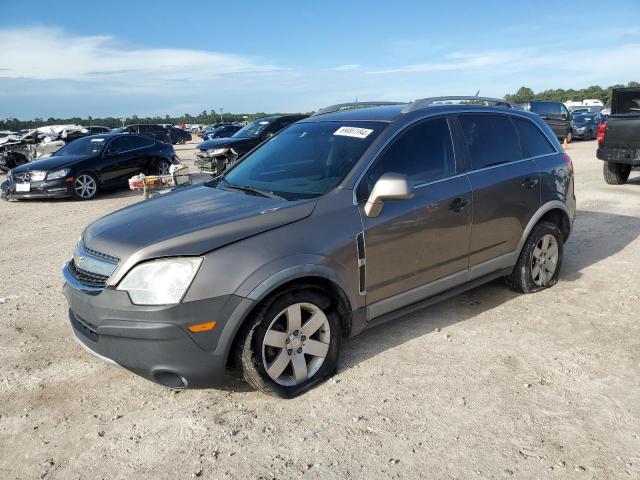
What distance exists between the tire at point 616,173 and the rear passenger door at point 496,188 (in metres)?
7.57

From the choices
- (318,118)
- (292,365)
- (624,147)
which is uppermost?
(318,118)

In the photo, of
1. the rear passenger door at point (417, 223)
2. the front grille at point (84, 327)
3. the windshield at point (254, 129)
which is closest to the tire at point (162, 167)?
the windshield at point (254, 129)

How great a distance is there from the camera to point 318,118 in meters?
4.53

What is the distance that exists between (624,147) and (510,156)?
6.94m

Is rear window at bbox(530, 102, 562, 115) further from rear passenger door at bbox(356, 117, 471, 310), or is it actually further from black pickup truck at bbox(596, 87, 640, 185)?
rear passenger door at bbox(356, 117, 471, 310)

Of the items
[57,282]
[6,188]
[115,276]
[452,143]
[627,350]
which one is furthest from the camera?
[6,188]

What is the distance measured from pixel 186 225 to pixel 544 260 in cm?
347

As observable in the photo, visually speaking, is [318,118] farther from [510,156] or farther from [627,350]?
[627,350]

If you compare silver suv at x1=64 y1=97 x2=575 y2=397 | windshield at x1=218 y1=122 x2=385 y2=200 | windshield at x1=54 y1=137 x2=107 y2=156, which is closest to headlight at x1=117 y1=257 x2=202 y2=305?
silver suv at x1=64 y1=97 x2=575 y2=397

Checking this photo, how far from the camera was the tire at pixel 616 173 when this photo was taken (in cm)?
1098

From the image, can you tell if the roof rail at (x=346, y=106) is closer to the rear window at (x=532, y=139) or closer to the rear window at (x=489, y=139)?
the rear window at (x=489, y=139)

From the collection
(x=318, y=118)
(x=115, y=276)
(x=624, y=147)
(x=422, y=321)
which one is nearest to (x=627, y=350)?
(x=422, y=321)

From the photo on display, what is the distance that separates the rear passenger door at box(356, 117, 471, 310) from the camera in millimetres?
3506

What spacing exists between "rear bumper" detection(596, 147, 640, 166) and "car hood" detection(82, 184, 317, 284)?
29.4 feet
